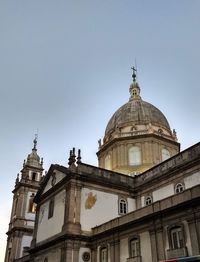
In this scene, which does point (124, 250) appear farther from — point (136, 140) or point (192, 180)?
point (136, 140)

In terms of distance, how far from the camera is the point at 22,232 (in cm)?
4641

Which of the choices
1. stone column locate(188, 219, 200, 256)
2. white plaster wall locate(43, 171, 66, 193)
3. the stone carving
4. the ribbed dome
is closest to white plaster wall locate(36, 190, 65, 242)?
white plaster wall locate(43, 171, 66, 193)

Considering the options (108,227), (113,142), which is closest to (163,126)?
(113,142)

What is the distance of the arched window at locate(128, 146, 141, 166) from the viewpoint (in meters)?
39.7

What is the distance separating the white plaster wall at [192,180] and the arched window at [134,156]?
12.6 m

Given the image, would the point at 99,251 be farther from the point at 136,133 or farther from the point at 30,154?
the point at 30,154

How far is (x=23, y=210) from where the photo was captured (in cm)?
4850

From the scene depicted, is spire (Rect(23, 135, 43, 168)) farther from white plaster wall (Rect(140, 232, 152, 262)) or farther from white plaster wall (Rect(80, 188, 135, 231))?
white plaster wall (Rect(140, 232, 152, 262))

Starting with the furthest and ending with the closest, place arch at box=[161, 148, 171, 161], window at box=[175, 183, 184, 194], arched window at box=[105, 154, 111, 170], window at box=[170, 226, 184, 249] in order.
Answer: arched window at box=[105, 154, 111, 170], arch at box=[161, 148, 171, 161], window at box=[175, 183, 184, 194], window at box=[170, 226, 184, 249]

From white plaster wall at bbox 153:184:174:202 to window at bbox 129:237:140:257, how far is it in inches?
237

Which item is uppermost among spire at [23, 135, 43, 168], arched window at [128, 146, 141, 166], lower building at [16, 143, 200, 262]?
Answer: spire at [23, 135, 43, 168]

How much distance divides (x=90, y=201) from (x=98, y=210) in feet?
3.58

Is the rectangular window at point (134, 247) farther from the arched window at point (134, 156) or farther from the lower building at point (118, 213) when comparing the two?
the arched window at point (134, 156)

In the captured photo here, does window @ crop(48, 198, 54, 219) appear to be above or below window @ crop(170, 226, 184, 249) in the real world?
above
